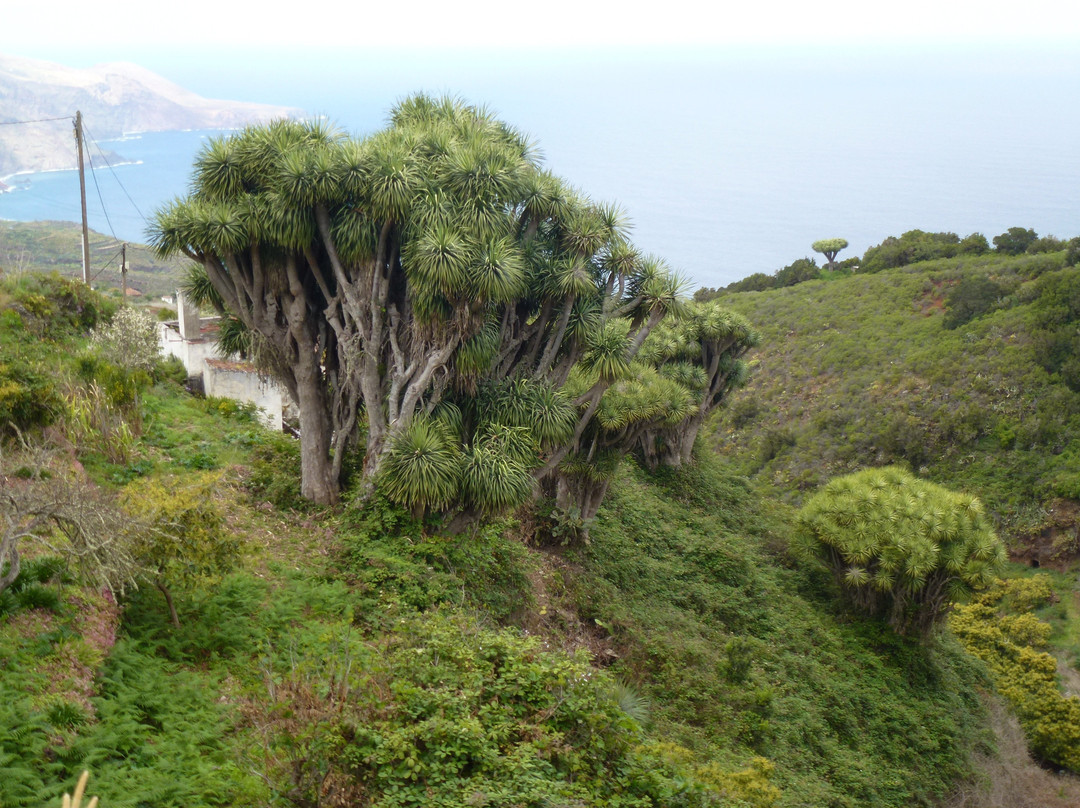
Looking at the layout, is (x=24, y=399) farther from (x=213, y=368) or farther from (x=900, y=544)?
(x=900, y=544)

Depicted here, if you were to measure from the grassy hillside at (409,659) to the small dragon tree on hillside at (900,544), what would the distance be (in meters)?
1.05

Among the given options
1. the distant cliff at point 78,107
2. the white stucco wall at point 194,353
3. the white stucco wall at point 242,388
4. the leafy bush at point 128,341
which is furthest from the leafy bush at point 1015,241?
the distant cliff at point 78,107

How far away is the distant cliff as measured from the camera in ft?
333

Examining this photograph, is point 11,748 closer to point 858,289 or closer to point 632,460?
point 632,460

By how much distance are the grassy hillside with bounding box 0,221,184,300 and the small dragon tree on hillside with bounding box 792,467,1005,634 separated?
3904 cm

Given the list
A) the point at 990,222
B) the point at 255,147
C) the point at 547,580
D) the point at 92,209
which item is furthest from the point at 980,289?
the point at 92,209

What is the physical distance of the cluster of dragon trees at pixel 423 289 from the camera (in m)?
12.3

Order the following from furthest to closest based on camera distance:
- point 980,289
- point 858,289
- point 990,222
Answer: point 990,222 → point 858,289 → point 980,289

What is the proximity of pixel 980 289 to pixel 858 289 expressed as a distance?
816cm

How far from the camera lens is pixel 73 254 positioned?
56.3 metres

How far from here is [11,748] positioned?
20.1 feet

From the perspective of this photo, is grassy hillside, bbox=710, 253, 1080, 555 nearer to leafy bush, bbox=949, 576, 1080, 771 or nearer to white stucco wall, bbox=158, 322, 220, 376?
leafy bush, bbox=949, 576, 1080, 771

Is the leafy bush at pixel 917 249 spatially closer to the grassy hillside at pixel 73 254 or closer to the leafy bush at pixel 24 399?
the grassy hillside at pixel 73 254

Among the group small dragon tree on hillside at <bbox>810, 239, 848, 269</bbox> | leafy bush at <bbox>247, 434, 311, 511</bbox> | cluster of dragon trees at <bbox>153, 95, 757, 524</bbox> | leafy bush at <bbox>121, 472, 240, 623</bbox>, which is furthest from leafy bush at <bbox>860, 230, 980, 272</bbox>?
leafy bush at <bbox>121, 472, 240, 623</bbox>
